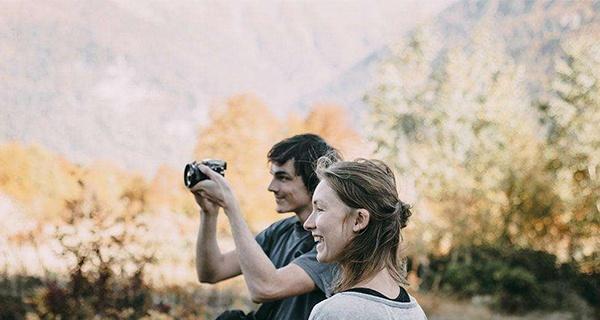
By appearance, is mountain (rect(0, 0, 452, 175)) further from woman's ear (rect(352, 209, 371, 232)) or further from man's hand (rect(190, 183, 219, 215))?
woman's ear (rect(352, 209, 371, 232))

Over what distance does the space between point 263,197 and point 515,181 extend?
7.08m

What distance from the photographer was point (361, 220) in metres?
1.57

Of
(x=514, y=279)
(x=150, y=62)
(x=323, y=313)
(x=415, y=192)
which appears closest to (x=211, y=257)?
(x=323, y=313)

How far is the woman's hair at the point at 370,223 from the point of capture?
5.06ft

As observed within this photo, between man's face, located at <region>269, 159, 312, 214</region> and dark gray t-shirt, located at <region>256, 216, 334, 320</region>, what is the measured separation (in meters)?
0.07

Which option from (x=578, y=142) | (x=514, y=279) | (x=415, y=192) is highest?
(x=578, y=142)

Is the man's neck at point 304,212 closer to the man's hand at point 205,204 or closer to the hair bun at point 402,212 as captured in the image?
the man's hand at point 205,204

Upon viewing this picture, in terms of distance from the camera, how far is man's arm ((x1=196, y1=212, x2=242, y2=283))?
244 centimetres

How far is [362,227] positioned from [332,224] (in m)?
0.06

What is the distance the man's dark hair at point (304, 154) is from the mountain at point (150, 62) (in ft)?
68.9

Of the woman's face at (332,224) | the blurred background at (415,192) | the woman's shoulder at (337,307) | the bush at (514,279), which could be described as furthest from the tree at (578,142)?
the woman's shoulder at (337,307)

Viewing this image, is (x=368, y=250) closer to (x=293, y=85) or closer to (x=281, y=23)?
(x=293, y=85)

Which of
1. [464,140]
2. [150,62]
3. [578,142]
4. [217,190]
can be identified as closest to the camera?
[217,190]

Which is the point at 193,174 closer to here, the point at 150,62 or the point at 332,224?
the point at 332,224
